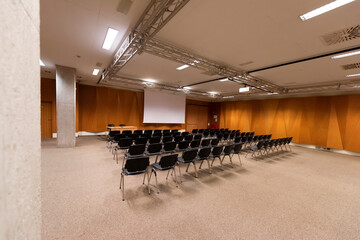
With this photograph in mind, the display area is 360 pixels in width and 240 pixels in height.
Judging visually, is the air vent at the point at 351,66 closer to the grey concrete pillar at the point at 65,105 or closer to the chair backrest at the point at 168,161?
the chair backrest at the point at 168,161

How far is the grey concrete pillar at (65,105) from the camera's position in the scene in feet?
23.4

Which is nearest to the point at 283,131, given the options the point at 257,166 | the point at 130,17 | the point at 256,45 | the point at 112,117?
the point at 257,166

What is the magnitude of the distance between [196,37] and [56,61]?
21.8 feet

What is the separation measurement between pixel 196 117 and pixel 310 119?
1026 centimetres

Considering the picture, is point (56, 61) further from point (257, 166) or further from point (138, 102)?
point (257, 166)

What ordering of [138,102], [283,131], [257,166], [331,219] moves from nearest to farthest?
1. [331,219]
2. [257,166]
3. [283,131]
4. [138,102]

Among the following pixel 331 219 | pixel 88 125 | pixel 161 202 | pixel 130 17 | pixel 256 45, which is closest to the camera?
pixel 331 219

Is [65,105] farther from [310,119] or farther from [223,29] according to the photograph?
[310,119]

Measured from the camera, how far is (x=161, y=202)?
3.20 metres

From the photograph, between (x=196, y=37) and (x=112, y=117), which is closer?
(x=196, y=37)

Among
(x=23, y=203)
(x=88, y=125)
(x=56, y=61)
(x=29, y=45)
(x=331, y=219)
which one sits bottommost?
(x=331, y=219)

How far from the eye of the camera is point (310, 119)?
1034cm

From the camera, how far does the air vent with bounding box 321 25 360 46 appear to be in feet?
11.5

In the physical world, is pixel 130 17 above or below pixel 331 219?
above
